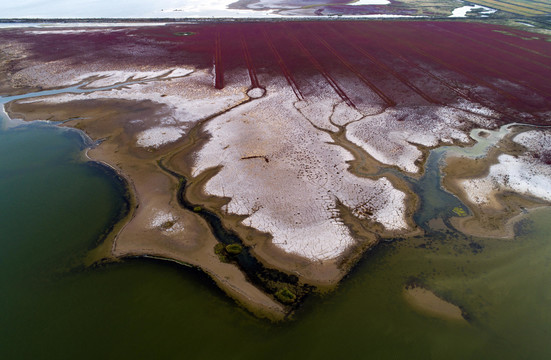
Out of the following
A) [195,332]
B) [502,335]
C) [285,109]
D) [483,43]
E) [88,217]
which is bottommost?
[502,335]

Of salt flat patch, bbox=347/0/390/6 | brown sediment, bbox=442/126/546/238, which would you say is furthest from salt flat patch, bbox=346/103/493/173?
salt flat patch, bbox=347/0/390/6

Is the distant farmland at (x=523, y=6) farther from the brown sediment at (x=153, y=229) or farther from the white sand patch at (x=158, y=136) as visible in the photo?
the brown sediment at (x=153, y=229)

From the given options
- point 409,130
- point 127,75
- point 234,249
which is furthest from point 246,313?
point 127,75

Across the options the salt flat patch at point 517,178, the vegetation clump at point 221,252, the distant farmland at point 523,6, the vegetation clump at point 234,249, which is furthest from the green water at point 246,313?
the distant farmland at point 523,6

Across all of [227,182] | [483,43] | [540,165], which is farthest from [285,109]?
[483,43]

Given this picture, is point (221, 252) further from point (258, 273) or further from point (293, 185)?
point (293, 185)

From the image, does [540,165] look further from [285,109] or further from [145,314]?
[145,314]
